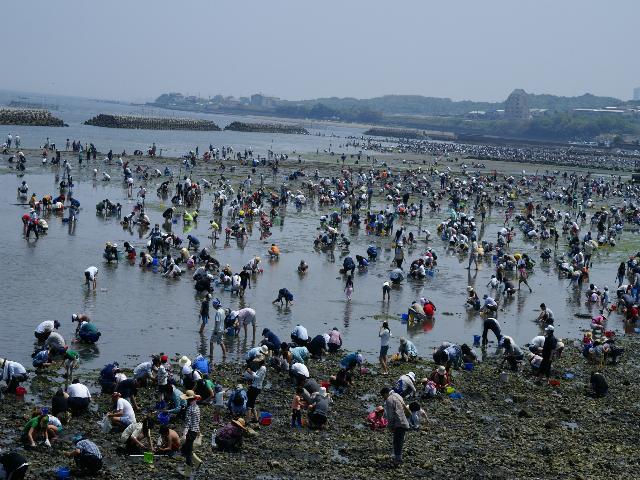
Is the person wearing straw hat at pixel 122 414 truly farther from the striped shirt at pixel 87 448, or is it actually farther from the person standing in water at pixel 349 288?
the person standing in water at pixel 349 288

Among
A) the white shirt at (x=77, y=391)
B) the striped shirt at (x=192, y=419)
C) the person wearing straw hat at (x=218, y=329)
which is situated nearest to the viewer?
the striped shirt at (x=192, y=419)

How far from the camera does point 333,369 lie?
1870cm

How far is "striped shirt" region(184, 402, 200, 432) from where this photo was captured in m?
13.0

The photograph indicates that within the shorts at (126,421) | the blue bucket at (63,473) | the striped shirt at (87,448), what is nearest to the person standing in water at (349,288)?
the shorts at (126,421)

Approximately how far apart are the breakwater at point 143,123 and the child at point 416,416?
355ft

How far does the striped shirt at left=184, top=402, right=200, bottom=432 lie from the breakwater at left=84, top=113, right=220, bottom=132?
4313 inches

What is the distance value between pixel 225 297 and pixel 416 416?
1113 centimetres

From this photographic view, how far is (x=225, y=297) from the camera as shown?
2544cm

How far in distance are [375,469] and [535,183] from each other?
67.0 metres

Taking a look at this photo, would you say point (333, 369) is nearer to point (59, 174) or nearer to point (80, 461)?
point (80, 461)

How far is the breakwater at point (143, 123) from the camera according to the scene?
391 feet

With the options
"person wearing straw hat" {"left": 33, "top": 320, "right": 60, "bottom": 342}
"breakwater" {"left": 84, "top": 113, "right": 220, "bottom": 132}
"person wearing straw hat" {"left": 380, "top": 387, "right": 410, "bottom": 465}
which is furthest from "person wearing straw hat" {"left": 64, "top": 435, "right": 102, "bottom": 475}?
"breakwater" {"left": 84, "top": 113, "right": 220, "bottom": 132}

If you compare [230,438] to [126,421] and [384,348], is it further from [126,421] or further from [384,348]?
[384,348]

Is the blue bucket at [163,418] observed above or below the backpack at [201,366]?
below
